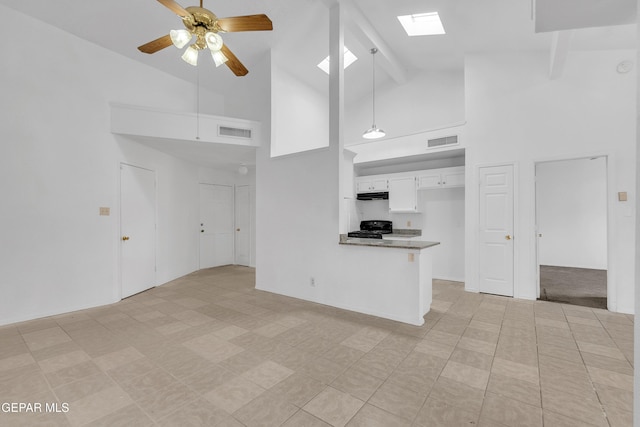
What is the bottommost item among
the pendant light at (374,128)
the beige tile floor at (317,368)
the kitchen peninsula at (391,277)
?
the beige tile floor at (317,368)

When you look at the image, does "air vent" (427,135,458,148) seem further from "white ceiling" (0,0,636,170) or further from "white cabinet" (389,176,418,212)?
"white ceiling" (0,0,636,170)

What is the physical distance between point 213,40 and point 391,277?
134 inches

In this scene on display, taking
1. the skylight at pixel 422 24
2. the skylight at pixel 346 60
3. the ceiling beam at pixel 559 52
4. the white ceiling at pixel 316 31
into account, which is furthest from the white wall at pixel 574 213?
the skylight at pixel 346 60

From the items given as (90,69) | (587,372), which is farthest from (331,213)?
(90,69)

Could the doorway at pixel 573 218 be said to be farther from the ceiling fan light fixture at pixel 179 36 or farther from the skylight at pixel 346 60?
the ceiling fan light fixture at pixel 179 36

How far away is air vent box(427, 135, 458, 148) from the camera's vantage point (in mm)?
5133

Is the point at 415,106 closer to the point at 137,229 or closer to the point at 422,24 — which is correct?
the point at 422,24

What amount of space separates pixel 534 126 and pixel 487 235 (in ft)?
6.38

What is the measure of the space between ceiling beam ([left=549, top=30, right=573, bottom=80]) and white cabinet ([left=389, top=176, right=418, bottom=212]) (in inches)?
108

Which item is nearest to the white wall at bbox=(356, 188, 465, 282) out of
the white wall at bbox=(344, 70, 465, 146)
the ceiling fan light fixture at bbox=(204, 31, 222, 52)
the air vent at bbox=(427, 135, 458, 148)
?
the air vent at bbox=(427, 135, 458, 148)

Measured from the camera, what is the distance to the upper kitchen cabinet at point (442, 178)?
5.42 metres

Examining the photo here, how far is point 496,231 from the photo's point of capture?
4.70 meters

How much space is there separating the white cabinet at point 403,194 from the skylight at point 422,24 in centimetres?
271

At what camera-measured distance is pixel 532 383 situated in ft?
7.16
